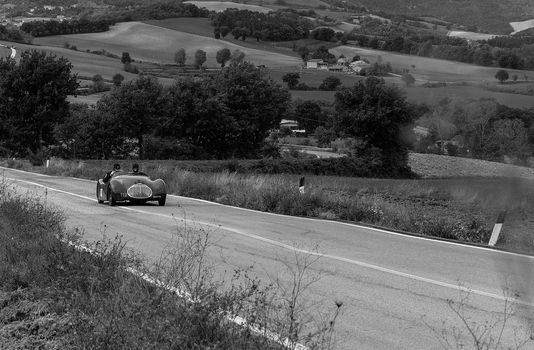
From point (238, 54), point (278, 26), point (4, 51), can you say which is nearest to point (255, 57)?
point (238, 54)

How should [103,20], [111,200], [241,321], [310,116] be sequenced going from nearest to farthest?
[241,321] < [111,200] < [310,116] < [103,20]

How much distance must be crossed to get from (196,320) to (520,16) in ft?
11.3

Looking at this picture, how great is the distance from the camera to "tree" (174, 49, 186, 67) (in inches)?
3675

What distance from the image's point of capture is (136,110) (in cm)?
7825

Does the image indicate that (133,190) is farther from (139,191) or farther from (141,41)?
(141,41)

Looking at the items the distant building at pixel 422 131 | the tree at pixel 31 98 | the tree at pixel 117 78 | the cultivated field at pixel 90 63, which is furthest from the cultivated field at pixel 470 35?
the cultivated field at pixel 90 63

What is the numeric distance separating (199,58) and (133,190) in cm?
6851

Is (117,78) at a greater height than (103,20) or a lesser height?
lesser

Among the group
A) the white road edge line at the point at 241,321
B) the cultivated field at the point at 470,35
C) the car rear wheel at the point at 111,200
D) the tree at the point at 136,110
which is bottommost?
the tree at the point at 136,110

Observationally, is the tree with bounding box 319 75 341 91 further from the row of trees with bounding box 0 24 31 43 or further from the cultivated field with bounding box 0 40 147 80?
the row of trees with bounding box 0 24 31 43

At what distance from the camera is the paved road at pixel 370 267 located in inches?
258

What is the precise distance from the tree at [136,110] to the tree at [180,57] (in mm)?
14185

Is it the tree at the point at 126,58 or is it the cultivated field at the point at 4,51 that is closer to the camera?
the cultivated field at the point at 4,51

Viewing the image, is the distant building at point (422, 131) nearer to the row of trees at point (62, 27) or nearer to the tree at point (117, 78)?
the tree at point (117, 78)
